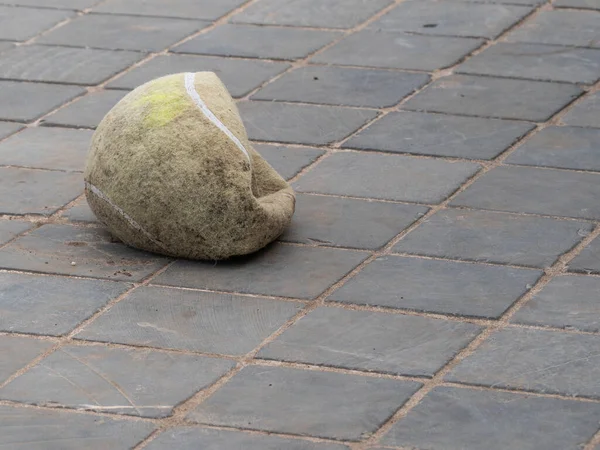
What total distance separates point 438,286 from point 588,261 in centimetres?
66

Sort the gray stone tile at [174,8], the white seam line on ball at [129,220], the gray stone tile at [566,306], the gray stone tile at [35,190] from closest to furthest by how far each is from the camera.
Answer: the gray stone tile at [566,306] → the white seam line on ball at [129,220] → the gray stone tile at [35,190] → the gray stone tile at [174,8]

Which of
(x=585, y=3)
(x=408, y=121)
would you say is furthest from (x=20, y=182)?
(x=585, y=3)

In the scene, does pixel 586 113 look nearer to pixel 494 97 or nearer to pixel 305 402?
pixel 494 97

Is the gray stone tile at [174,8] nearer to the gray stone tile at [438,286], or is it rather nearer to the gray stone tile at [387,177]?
the gray stone tile at [387,177]


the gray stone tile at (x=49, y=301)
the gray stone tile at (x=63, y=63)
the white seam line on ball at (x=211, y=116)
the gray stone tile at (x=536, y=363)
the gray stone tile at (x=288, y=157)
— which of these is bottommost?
the gray stone tile at (x=536, y=363)

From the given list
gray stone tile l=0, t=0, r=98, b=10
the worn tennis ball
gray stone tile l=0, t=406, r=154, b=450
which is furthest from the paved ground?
gray stone tile l=0, t=0, r=98, b=10

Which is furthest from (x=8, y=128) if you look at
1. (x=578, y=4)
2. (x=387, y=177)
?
(x=578, y=4)

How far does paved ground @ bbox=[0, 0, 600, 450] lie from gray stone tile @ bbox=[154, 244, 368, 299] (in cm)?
1

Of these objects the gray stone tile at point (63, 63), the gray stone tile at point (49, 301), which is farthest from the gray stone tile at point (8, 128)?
the gray stone tile at point (49, 301)

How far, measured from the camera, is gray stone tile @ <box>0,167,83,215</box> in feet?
20.2

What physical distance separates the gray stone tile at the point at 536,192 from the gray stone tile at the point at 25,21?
11.1ft

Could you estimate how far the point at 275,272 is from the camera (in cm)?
554

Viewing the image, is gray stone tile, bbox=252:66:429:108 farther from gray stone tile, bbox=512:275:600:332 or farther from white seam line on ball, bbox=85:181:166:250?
gray stone tile, bbox=512:275:600:332

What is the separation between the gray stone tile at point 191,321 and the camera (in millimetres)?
4973
